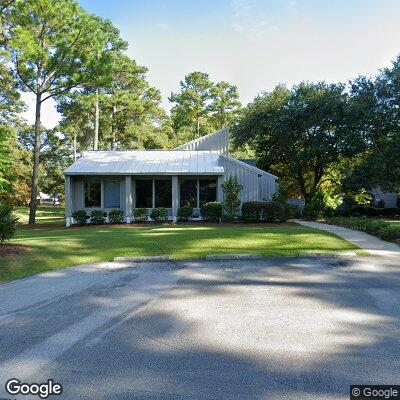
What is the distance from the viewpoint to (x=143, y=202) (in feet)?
76.3

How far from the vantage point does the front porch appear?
2292cm

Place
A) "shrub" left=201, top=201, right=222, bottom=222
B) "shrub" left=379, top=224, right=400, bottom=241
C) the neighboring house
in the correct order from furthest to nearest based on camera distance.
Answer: the neighboring house, "shrub" left=201, top=201, right=222, bottom=222, "shrub" left=379, top=224, right=400, bottom=241

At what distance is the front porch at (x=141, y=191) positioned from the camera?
22.9 metres

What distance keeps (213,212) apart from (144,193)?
5190 millimetres

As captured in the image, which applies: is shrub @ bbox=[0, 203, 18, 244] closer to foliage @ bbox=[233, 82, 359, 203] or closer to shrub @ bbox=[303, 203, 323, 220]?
shrub @ bbox=[303, 203, 323, 220]

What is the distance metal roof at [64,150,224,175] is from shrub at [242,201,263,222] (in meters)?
2.96

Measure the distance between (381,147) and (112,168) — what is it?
56.9ft

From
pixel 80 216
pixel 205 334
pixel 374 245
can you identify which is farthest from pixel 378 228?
pixel 80 216

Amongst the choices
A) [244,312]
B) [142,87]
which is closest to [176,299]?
[244,312]

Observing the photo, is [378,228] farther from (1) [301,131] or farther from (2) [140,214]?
(1) [301,131]

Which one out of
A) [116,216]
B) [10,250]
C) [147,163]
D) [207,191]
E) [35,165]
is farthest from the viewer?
[35,165]

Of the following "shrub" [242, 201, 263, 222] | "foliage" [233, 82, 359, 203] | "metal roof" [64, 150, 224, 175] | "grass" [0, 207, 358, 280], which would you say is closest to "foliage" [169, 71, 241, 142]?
"foliage" [233, 82, 359, 203]

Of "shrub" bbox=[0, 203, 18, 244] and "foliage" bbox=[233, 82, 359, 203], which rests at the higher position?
"foliage" bbox=[233, 82, 359, 203]

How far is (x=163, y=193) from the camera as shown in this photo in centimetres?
2319
